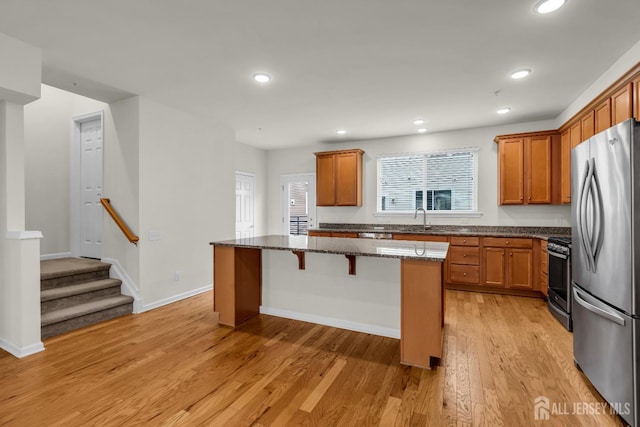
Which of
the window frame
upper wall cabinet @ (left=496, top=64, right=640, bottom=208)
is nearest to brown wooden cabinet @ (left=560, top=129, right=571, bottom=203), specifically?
upper wall cabinet @ (left=496, top=64, right=640, bottom=208)

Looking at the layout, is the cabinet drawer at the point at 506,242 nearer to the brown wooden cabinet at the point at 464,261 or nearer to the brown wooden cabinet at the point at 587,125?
the brown wooden cabinet at the point at 464,261

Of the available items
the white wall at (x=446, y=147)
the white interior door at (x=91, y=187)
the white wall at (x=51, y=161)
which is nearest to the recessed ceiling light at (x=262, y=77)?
the white wall at (x=51, y=161)

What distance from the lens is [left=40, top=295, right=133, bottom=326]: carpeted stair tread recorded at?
311 cm

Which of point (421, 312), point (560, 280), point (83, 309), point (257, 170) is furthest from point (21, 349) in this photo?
point (560, 280)

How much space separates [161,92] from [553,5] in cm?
384

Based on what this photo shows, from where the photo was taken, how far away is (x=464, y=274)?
484cm

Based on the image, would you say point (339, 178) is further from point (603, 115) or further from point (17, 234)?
point (17, 234)

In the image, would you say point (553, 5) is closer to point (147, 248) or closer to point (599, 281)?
point (599, 281)

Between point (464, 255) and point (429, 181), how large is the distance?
5.01 ft

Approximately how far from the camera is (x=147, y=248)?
3920 mm

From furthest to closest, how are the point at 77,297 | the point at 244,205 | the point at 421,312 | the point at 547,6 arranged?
the point at 244,205, the point at 77,297, the point at 421,312, the point at 547,6

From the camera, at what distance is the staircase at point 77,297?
3.21 m

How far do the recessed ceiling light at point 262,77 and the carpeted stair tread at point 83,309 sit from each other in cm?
303

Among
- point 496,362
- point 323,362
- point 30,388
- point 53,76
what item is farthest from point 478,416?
point 53,76
